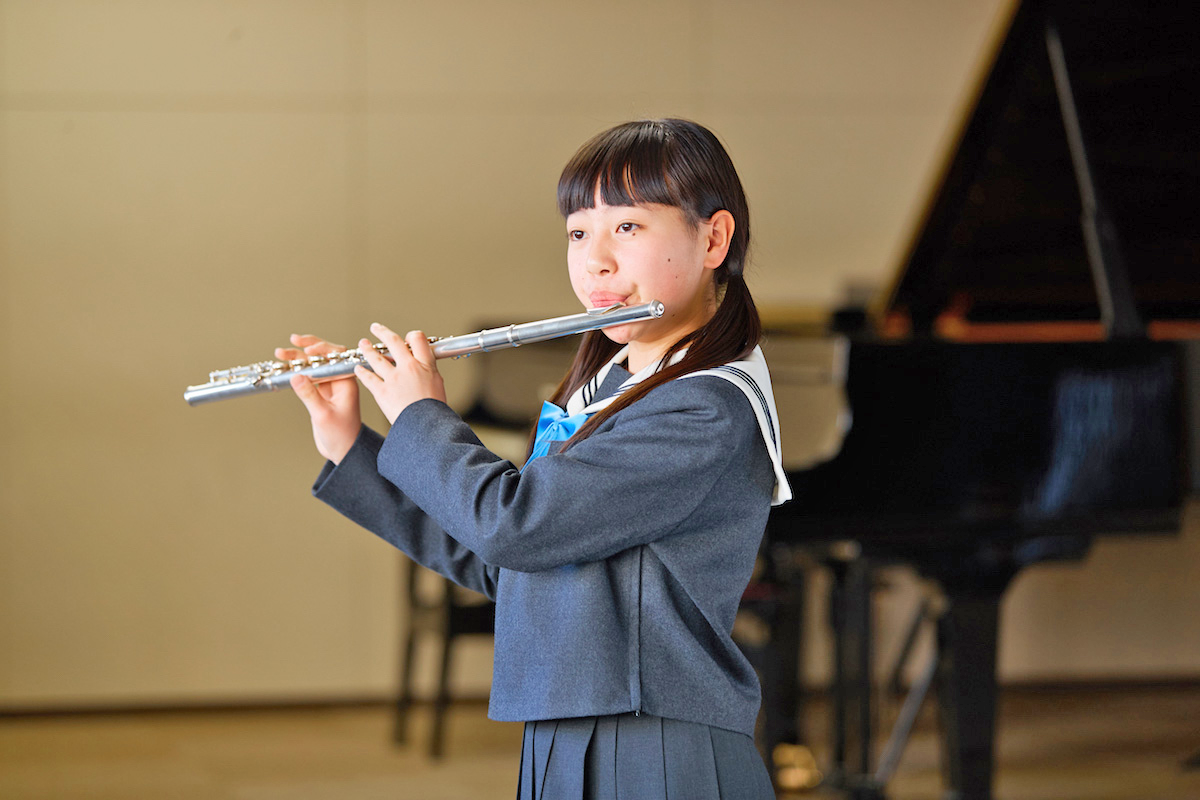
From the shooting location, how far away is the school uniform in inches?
37.0

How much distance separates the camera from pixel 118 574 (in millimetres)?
3730

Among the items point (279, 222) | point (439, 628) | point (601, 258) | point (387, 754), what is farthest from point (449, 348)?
point (279, 222)

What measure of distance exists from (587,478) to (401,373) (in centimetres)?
20

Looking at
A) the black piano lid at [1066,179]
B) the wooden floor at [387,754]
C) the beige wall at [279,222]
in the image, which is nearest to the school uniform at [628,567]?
the black piano lid at [1066,179]

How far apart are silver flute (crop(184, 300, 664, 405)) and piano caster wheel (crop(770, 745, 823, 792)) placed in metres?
1.94

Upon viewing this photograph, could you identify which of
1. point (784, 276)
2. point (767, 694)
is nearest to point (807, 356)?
point (767, 694)

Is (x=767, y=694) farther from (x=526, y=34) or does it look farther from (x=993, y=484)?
(x=526, y=34)

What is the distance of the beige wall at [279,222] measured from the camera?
12.1 ft

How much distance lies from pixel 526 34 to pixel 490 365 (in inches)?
47.3

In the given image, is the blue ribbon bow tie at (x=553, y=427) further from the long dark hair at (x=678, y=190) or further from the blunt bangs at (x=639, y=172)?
the blunt bangs at (x=639, y=172)

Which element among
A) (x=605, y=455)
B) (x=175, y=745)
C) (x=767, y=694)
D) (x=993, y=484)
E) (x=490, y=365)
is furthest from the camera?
(x=175, y=745)

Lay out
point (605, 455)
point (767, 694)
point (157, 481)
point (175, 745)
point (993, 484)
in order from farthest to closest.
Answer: point (157, 481)
point (175, 745)
point (767, 694)
point (993, 484)
point (605, 455)

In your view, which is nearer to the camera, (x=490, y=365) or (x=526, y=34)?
(x=490, y=365)

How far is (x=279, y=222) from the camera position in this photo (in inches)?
147
